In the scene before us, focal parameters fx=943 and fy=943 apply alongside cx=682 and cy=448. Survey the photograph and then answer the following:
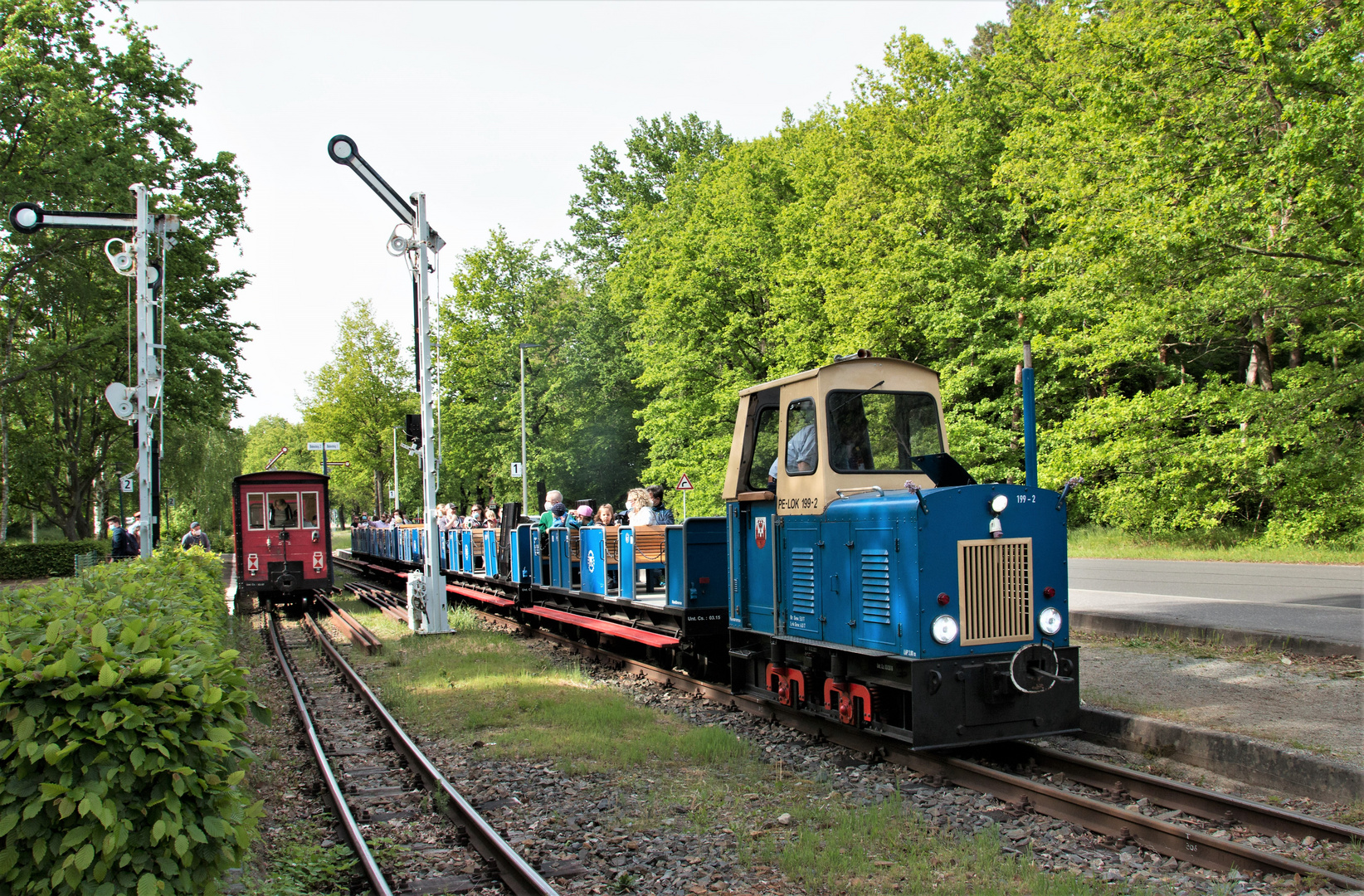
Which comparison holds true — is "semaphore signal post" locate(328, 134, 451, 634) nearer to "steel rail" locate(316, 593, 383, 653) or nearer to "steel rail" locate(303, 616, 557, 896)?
"steel rail" locate(316, 593, 383, 653)

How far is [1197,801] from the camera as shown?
583cm

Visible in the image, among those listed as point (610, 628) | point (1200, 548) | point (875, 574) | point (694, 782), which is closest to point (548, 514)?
point (610, 628)

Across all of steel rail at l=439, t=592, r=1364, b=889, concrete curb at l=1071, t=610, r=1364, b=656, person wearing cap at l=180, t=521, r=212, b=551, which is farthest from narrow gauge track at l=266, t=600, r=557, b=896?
person wearing cap at l=180, t=521, r=212, b=551

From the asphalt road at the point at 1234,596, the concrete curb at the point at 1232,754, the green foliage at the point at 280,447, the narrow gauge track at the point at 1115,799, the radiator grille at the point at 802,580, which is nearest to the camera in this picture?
the narrow gauge track at the point at 1115,799

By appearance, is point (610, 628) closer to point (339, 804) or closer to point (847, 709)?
point (847, 709)

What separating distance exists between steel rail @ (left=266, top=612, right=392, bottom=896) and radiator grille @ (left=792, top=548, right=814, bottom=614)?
12.8 ft

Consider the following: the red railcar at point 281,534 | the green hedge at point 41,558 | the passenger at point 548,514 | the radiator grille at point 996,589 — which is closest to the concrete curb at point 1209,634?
the radiator grille at point 996,589

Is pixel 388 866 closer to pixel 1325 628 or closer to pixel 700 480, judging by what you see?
pixel 1325 628

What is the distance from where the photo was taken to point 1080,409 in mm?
23594

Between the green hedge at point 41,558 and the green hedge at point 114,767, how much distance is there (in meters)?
29.8

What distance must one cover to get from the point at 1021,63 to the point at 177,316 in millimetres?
26984

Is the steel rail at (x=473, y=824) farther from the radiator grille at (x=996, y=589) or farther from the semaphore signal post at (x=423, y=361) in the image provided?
the semaphore signal post at (x=423, y=361)

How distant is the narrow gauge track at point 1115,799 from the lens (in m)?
5.11

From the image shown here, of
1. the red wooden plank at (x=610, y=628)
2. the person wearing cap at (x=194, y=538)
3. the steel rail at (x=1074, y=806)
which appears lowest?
the steel rail at (x=1074, y=806)
